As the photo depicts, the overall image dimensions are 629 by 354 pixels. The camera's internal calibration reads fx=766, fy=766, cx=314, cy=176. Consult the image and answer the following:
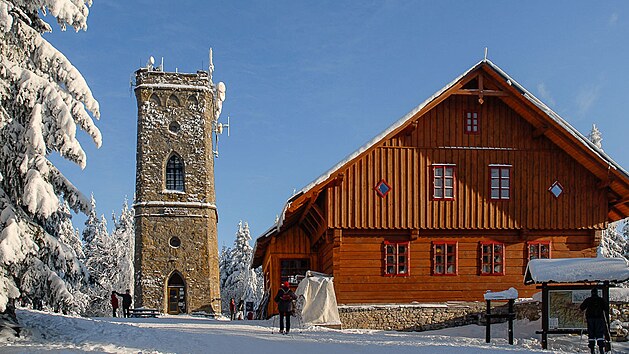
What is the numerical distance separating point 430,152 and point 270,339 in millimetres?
11008

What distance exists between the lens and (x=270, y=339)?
18453 mm

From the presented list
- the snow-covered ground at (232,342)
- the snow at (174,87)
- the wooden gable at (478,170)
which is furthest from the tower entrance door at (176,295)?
the snow-covered ground at (232,342)

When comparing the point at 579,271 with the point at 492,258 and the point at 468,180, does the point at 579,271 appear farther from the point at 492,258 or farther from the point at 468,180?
the point at 468,180

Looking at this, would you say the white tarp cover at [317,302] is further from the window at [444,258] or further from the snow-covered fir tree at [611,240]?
the snow-covered fir tree at [611,240]

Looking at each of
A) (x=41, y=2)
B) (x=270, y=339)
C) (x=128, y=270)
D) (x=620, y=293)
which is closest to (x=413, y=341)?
(x=270, y=339)

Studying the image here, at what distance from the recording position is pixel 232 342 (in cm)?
1767

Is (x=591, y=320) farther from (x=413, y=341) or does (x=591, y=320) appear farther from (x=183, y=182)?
(x=183, y=182)

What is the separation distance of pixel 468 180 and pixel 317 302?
728 centimetres

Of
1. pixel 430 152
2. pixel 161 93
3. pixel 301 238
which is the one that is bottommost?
pixel 301 238

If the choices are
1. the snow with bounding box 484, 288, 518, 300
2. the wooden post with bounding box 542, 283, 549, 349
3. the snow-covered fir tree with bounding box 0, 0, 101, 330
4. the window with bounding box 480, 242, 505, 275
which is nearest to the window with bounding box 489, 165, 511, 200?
the window with bounding box 480, 242, 505, 275

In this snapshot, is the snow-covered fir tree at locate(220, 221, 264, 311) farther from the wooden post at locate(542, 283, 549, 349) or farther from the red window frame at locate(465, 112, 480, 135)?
the wooden post at locate(542, 283, 549, 349)

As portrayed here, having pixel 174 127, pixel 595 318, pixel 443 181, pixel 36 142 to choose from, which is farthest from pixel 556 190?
pixel 174 127

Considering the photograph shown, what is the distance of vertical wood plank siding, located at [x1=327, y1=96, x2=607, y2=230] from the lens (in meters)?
26.4

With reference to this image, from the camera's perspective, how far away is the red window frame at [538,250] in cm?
2714
